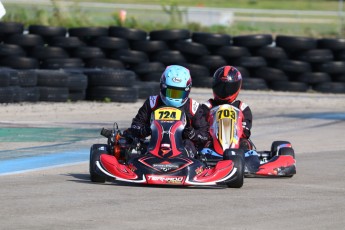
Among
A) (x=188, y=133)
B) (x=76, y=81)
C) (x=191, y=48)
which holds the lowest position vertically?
(x=188, y=133)

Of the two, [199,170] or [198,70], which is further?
[198,70]

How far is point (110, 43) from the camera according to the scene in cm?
1902

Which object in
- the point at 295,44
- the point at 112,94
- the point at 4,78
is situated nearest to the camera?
the point at 4,78

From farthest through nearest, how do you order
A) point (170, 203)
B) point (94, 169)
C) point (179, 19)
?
point (179, 19)
point (94, 169)
point (170, 203)

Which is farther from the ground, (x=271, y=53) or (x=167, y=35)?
(x=167, y=35)

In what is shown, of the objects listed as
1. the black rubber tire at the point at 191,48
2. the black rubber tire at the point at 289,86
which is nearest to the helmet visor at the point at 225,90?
the black rubber tire at the point at 191,48

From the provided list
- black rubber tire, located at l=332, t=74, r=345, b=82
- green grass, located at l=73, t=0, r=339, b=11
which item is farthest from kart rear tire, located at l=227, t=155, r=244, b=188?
green grass, located at l=73, t=0, r=339, b=11

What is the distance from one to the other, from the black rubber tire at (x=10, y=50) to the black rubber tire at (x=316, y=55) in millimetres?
5482

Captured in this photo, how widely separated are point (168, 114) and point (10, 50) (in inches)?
386

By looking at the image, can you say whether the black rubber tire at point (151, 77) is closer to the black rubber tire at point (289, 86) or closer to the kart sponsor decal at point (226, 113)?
the black rubber tire at point (289, 86)

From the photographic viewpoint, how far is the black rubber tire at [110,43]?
62.4ft

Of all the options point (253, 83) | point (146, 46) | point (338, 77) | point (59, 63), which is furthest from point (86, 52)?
point (338, 77)

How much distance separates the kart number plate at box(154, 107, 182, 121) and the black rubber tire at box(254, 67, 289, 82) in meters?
10.8

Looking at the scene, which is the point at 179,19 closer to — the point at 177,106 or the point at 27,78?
the point at 27,78
